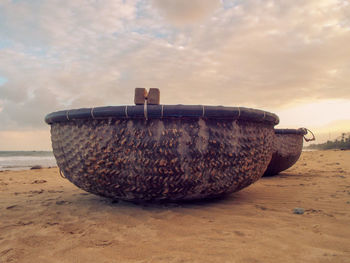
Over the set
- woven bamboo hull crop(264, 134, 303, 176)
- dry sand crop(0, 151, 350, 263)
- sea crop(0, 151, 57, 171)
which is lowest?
sea crop(0, 151, 57, 171)

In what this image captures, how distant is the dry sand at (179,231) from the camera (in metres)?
1.07

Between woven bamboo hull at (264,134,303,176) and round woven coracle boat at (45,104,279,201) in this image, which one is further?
woven bamboo hull at (264,134,303,176)

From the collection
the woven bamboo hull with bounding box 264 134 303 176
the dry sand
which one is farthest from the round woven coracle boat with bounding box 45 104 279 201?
the woven bamboo hull with bounding box 264 134 303 176

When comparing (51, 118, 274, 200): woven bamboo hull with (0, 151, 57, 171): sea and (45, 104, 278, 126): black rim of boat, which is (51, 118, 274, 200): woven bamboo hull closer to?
(45, 104, 278, 126): black rim of boat

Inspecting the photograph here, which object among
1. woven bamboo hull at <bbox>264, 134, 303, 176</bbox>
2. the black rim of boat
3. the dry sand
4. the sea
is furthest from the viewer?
the sea

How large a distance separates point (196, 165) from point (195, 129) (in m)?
0.24

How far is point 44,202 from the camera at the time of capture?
2146 mm

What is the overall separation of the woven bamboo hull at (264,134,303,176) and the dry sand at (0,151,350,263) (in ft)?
4.96

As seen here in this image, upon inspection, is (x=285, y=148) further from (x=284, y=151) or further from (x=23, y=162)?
(x=23, y=162)

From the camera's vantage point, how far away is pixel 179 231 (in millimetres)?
1354

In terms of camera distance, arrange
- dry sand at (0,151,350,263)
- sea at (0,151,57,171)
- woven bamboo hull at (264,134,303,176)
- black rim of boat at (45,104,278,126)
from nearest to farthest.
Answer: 1. dry sand at (0,151,350,263)
2. black rim of boat at (45,104,278,126)
3. woven bamboo hull at (264,134,303,176)
4. sea at (0,151,57,171)

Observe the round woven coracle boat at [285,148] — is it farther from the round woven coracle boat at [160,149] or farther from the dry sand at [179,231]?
the round woven coracle boat at [160,149]

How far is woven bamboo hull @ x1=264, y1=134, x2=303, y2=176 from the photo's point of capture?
3.60 metres

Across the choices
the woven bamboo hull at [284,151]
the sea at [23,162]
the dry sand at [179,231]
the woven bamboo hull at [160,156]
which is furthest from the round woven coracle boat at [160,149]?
the sea at [23,162]
